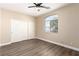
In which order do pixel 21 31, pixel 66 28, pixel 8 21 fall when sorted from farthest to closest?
pixel 8 21 < pixel 66 28 < pixel 21 31

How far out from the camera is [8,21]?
323 centimetres

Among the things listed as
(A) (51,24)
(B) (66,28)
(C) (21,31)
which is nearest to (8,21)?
(C) (21,31)

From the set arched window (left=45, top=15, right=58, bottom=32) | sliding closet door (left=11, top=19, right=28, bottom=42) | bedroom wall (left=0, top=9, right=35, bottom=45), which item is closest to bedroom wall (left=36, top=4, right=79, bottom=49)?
arched window (left=45, top=15, right=58, bottom=32)

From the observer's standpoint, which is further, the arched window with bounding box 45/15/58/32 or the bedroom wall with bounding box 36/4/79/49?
the bedroom wall with bounding box 36/4/79/49

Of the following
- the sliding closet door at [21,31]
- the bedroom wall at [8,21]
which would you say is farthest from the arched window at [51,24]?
the sliding closet door at [21,31]

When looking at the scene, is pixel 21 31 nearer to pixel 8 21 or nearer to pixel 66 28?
pixel 8 21

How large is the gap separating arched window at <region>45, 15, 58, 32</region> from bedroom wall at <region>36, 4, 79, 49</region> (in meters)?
0.13

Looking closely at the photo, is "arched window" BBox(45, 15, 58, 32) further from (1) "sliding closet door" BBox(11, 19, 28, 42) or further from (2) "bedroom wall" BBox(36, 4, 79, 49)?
(1) "sliding closet door" BBox(11, 19, 28, 42)

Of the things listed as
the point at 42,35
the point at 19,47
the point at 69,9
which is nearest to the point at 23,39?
the point at 19,47

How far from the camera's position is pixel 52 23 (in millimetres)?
2293

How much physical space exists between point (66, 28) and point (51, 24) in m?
0.92

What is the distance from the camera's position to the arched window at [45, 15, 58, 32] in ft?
7.62

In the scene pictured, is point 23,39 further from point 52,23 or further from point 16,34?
point 52,23

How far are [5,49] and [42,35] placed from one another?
123 cm
